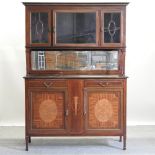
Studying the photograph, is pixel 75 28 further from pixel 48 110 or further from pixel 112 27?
pixel 48 110

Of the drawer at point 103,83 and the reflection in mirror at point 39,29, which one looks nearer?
the drawer at point 103,83

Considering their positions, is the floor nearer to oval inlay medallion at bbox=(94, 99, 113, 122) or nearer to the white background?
oval inlay medallion at bbox=(94, 99, 113, 122)

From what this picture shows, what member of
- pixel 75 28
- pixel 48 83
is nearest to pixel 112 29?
pixel 75 28

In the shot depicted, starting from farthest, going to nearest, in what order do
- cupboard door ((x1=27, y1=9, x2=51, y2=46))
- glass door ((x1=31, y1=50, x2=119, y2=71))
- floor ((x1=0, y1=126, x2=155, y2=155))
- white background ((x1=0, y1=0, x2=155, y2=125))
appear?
white background ((x1=0, y1=0, x2=155, y2=125)), glass door ((x1=31, y1=50, x2=119, y2=71)), cupboard door ((x1=27, y1=9, x2=51, y2=46)), floor ((x1=0, y1=126, x2=155, y2=155))

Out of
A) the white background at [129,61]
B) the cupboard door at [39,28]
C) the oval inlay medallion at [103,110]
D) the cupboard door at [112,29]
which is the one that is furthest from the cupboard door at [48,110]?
the white background at [129,61]

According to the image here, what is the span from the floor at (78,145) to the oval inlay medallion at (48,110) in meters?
0.37

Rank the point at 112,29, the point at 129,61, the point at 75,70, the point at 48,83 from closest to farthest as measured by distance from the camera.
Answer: the point at 48,83 → the point at 112,29 → the point at 75,70 → the point at 129,61

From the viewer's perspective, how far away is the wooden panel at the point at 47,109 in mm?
3830

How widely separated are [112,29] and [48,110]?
123 cm

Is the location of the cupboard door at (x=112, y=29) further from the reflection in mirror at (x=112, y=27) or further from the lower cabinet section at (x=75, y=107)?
the lower cabinet section at (x=75, y=107)

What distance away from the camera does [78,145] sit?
4031mm

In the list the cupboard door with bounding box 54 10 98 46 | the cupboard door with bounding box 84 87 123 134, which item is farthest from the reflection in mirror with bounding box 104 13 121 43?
the cupboard door with bounding box 84 87 123 134

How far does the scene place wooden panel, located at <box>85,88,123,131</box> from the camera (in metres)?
3.83

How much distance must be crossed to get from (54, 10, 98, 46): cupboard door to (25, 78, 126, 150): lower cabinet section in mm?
504
